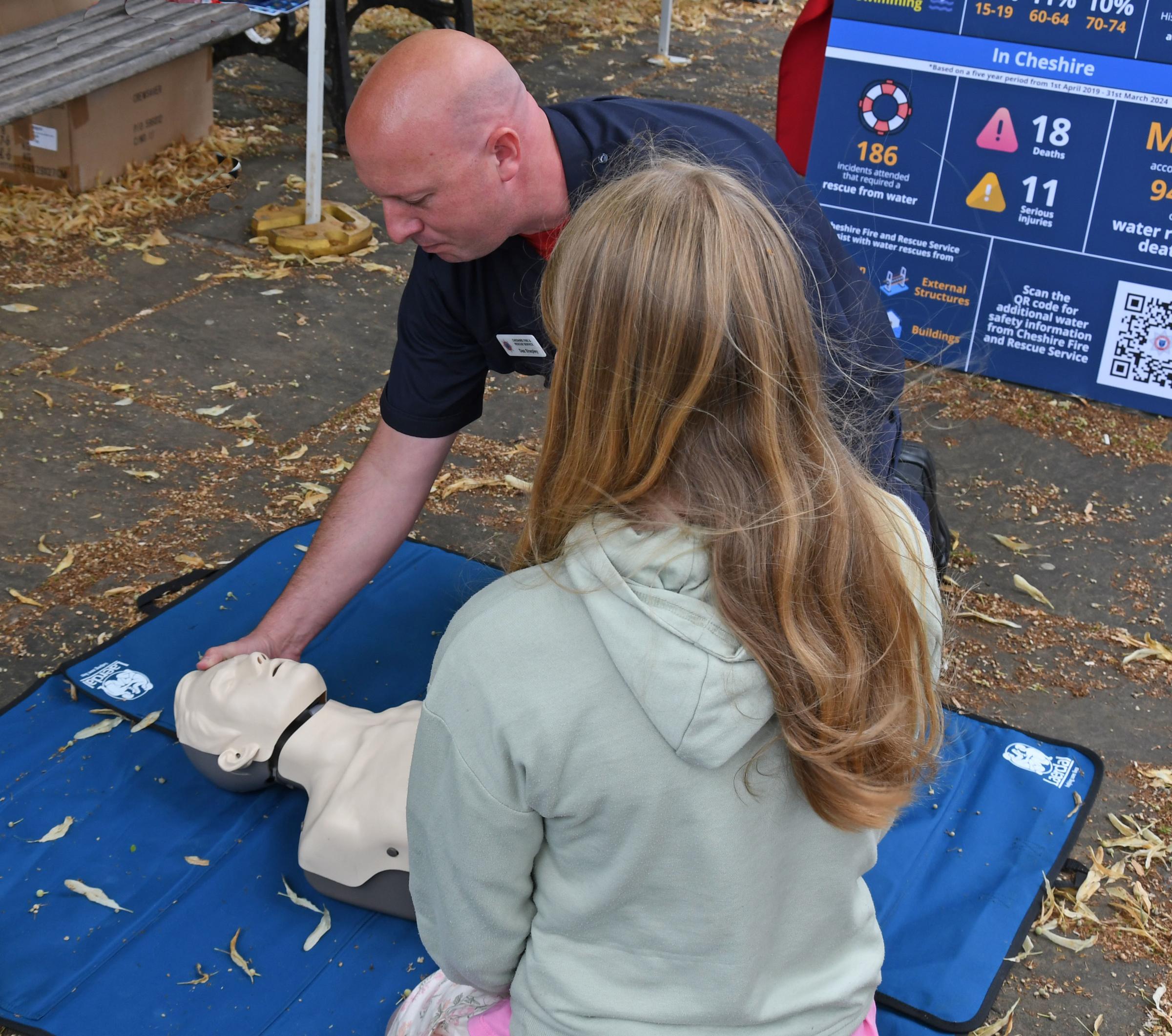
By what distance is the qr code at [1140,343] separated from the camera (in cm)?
361

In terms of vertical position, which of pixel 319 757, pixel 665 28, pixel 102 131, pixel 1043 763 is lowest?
pixel 1043 763

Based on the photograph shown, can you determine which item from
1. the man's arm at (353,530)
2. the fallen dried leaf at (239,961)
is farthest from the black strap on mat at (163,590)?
the fallen dried leaf at (239,961)

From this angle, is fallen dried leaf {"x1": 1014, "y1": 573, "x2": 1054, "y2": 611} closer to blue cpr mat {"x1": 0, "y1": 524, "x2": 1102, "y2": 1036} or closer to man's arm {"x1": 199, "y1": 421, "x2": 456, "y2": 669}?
blue cpr mat {"x1": 0, "y1": 524, "x2": 1102, "y2": 1036}

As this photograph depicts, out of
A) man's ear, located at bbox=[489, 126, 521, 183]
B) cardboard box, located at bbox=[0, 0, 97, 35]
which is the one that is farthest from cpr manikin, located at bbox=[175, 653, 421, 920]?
cardboard box, located at bbox=[0, 0, 97, 35]

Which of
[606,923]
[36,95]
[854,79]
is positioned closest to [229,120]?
[36,95]

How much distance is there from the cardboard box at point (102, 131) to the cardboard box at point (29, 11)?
0.31 metres

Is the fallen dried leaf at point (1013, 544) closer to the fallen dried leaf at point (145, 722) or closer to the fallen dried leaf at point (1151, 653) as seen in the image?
the fallen dried leaf at point (1151, 653)

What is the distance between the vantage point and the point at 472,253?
6.43 feet

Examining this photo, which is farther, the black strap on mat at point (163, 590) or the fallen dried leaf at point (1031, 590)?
the fallen dried leaf at point (1031, 590)

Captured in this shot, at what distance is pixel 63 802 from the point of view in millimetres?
2141

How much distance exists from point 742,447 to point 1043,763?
157 centimetres

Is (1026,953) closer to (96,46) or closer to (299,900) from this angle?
(299,900)

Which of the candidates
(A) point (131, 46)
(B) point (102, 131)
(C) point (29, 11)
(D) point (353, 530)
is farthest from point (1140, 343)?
(C) point (29, 11)

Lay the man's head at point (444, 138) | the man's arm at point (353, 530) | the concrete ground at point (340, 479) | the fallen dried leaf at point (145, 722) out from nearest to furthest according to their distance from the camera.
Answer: the man's head at point (444, 138)
the man's arm at point (353, 530)
the fallen dried leaf at point (145, 722)
the concrete ground at point (340, 479)
